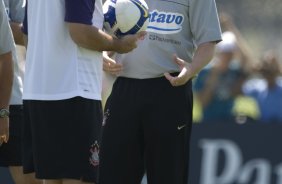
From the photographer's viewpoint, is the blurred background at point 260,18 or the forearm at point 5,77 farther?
the blurred background at point 260,18

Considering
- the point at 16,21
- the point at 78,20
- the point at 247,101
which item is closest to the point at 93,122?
the point at 78,20

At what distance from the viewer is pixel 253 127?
8859mm

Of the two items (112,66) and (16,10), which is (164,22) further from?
(16,10)

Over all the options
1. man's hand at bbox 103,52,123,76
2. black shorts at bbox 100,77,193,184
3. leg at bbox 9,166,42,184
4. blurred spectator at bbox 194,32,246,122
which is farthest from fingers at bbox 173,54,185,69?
blurred spectator at bbox 194,32,246,122

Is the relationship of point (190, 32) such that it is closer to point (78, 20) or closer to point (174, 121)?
point (174, 121)

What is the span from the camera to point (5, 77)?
231 inches

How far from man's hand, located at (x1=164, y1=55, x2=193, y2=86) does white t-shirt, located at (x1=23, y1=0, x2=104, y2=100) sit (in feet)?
2.51

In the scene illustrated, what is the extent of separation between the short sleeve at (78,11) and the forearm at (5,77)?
86 cm

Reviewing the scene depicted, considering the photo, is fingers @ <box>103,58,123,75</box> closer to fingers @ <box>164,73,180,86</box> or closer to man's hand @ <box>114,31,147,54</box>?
fingers @ <box>164,73,180,86</box>

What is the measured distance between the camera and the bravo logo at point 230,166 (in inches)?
347

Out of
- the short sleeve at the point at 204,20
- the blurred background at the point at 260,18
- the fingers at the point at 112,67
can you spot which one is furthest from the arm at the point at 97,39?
the blurred background at the point at 260,18

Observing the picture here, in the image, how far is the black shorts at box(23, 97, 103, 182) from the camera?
524 cm

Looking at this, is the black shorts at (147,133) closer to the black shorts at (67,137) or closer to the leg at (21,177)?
the leg at (21,177)

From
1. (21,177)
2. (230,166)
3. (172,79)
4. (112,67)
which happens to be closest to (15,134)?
(21,177)
